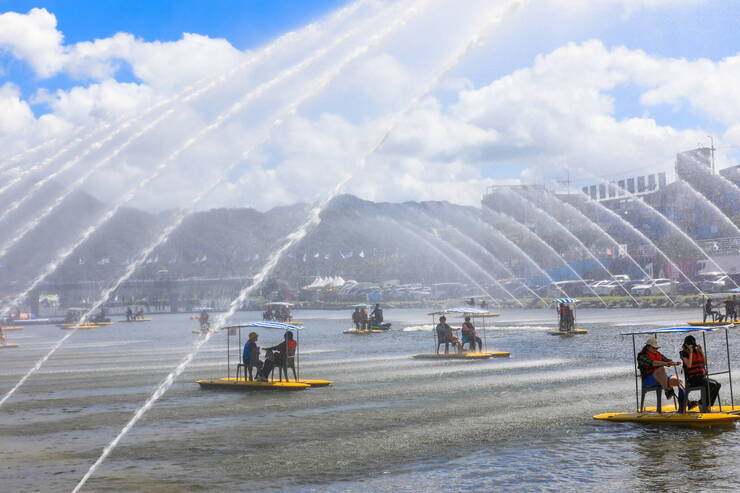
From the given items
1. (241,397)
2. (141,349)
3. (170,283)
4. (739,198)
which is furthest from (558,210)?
(241,397)

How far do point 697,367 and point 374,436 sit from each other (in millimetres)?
7109

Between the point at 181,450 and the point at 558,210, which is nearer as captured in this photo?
the point at 181,450

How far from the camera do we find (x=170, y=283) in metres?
193

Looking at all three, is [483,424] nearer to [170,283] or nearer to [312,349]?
[312,349]

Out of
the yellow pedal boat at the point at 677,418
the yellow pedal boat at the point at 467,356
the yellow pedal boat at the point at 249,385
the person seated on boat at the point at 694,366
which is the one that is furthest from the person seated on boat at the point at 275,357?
the person seated on boat at the point at 694,366

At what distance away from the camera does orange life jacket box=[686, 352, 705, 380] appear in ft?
61.1

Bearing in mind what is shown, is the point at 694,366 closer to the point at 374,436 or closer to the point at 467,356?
the point at 374,436

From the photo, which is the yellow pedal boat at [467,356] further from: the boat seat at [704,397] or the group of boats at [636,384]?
the boat seat at [704,397]

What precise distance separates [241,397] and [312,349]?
23.4 metres

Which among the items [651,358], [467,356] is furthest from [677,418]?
[467,356]

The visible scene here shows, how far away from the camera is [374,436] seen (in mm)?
18531

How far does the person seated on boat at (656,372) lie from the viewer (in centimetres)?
1902

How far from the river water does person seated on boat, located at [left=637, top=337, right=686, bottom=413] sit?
1318 mm

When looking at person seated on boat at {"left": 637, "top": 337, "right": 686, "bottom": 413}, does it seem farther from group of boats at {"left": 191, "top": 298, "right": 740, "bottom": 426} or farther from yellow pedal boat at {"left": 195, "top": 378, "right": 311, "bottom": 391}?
yellow pedal boat at {"left": 195, "top": 378, "right": 311, "bottom": 391}
